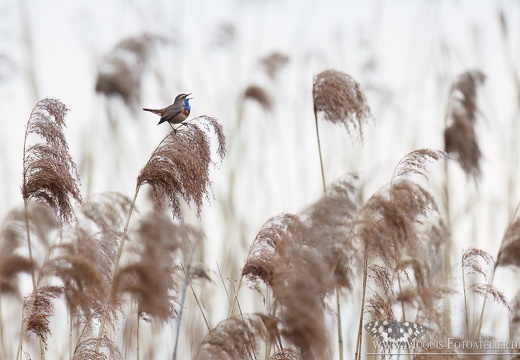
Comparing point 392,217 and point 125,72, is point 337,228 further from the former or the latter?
point 125,72

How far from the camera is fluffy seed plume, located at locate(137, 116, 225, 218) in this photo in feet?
11.3

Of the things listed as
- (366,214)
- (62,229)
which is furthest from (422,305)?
(62,229)

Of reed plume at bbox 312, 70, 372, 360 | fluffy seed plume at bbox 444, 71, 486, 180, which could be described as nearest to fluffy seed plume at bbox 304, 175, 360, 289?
reed plume at bbox 312, 70, 372, 360

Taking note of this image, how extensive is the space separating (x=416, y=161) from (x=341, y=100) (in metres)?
0.79

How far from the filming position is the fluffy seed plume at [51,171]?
3434mm

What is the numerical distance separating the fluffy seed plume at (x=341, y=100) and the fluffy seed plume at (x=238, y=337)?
144 cm

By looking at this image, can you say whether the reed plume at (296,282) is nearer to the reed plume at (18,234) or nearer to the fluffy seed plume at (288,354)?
the fluffy seed plume at (288,354)

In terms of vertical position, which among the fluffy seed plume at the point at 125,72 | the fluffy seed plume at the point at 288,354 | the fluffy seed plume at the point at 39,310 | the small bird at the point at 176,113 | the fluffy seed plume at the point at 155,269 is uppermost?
the fluffy seed plume at the point at 125,72

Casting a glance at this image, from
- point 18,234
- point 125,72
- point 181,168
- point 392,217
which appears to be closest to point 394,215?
point 392,217

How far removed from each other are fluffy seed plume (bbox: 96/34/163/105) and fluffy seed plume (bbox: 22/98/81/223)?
272 cm

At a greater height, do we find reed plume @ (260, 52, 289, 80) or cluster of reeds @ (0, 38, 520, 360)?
reed plume @ (260, 52, 289, 80)

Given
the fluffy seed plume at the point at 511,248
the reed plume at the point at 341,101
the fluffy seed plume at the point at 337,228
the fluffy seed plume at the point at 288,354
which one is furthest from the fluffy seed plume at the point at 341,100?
the fluffy seed plume at the point at 288,354

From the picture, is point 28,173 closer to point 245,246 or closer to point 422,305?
point 422,305

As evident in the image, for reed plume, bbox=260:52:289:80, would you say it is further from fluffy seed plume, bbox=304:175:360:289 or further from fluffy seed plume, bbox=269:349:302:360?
fluffy seed plume, bbox=269:349:302:360
